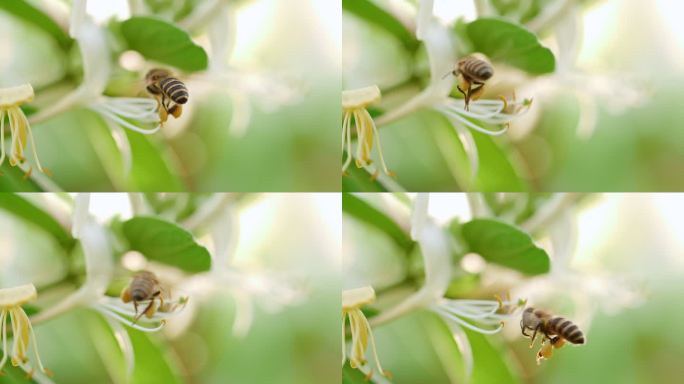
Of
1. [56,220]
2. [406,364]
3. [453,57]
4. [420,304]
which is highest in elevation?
[453,57]

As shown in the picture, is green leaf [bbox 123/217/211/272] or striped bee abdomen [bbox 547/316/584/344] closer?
striped bee abdomen [bbox 547/316/584/344]

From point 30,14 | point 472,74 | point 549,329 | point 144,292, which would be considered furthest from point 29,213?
point 549,329

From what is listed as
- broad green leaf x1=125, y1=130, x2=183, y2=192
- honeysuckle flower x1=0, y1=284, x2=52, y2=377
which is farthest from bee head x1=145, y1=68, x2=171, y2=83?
honeysuckle flower x1=0, y1=284, x2=52, y2=377

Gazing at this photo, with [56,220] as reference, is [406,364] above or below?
below

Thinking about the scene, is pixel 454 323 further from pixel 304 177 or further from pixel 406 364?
pixel 304 177

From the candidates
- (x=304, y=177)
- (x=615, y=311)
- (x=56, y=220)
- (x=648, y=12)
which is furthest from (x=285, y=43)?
(x=615, y=311)

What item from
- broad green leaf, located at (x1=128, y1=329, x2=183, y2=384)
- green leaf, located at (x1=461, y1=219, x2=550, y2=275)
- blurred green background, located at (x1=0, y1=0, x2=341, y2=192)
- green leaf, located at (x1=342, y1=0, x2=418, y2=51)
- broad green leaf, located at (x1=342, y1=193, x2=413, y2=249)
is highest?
green leaf, located at (x1=342, y1=0, x2=418, y2=51)

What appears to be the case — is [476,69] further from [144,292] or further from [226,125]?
[144,292]

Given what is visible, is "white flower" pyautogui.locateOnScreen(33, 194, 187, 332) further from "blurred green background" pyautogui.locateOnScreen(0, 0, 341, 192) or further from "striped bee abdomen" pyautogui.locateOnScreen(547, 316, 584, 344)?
"striped bee abdomen" pyautogui.locateOnScreen(547, 316, 584, 344)
